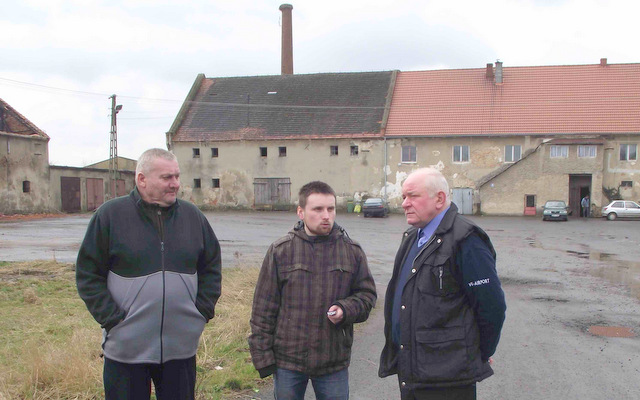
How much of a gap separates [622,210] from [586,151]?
182 inches

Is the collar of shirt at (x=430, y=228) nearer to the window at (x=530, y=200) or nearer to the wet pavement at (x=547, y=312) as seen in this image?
the wet pavement at (x=547, y=312)

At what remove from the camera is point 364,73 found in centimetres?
4384

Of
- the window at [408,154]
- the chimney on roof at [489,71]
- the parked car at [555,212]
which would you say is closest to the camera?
the parked car at [555,212]

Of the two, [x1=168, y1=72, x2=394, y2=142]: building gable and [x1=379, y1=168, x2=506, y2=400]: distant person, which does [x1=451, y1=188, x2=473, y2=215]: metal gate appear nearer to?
[x1=168, y1=72, x2=394, y2=142]: building gable

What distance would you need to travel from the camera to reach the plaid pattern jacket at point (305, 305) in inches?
131

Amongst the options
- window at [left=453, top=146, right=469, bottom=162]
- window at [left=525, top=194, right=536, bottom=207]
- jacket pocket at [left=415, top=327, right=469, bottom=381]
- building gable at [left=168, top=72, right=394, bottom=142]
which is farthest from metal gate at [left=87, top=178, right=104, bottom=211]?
jacket pocket at [left=415, top=327, right=469, bottom=381]

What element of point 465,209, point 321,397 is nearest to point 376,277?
point 321,397

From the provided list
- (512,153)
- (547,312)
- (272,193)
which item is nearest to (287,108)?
(272,193)

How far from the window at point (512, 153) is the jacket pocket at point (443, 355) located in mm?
36013

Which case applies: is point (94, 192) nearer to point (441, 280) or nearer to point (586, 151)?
point (586, 151)

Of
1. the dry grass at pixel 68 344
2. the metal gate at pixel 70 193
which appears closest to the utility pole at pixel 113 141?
the metal gate at pixel 70 193

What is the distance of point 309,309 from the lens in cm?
336

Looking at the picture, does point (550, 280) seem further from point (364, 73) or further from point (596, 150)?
point (364, 73)

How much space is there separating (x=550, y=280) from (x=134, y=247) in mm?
10535
